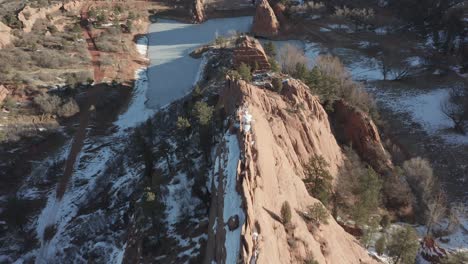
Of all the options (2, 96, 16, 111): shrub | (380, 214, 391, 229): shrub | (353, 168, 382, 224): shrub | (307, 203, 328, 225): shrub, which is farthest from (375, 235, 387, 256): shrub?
(2, 96, 16, 111): shrub

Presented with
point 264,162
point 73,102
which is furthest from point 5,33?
point 264,162

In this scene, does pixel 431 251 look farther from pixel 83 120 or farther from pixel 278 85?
pixel 83 120

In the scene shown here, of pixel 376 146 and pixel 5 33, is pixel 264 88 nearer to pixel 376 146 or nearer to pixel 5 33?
pixel 376 146

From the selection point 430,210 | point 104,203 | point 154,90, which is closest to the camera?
point 430,210

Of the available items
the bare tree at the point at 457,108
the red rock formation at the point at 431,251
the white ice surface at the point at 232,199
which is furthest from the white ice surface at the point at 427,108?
the white ice surface at the point at 232,199

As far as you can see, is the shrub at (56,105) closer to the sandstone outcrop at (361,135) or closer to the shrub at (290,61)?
the shrub at (290,61)

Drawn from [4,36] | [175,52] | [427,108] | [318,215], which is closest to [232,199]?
A: [318,215]
